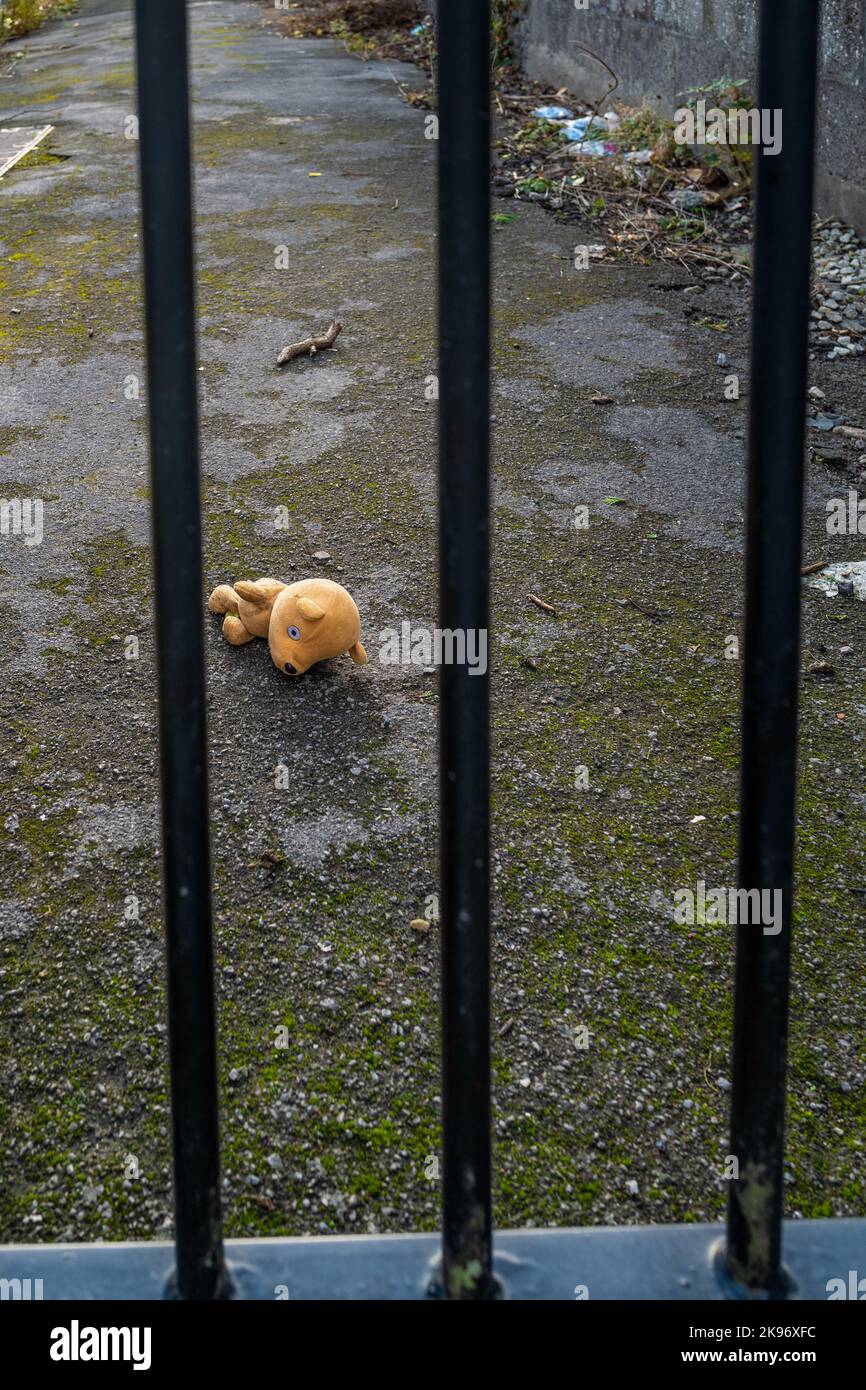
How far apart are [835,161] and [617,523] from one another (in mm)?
2926

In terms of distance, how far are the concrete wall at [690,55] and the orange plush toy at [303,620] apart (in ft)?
8.40

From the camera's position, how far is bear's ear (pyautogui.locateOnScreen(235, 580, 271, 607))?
2645 mm

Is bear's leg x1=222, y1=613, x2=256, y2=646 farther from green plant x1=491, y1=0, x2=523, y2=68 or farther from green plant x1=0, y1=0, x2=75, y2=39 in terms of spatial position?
green plant x1=0, y1=0, x2=75, y2=39

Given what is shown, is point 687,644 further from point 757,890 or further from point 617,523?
point 757,890

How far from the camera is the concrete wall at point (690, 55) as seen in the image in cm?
502

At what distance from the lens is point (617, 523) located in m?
3.23

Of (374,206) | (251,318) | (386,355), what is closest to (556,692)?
(386,355)

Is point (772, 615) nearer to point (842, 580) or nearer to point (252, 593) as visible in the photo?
point (252, 593)

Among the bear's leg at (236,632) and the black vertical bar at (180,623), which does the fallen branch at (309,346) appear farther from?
the black vertical bar at (180,623)

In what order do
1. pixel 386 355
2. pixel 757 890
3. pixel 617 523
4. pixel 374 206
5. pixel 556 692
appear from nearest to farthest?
1. pixel 757 890
2. pixel 556 692
3. pixel 617 523
4. pixel 386 355
5. pixel 374 206

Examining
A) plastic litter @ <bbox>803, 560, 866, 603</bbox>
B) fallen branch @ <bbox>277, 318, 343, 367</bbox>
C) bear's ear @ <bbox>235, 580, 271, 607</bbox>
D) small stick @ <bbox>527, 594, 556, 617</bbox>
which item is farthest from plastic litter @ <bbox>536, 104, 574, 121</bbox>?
bear's ear @ <bbox>235, 580, 271, 607</bbox>

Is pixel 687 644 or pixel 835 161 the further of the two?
pixel 835 161

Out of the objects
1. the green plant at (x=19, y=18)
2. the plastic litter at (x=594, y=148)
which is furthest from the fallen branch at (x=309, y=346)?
the green plant at (x=19, y=18)

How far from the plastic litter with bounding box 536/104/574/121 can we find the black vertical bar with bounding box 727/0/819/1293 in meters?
7.65
